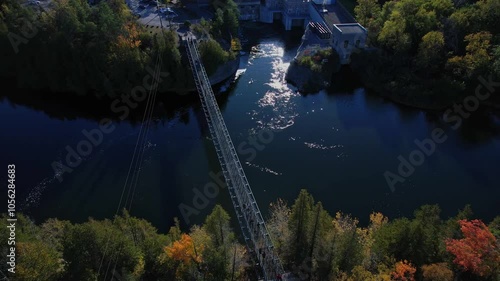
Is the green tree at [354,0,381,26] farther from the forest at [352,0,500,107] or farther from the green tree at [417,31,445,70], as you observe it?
the green tree at [417,31,445,70]

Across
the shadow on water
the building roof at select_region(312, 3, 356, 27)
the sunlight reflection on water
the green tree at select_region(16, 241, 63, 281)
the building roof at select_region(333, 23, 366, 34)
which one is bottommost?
the shadow on water

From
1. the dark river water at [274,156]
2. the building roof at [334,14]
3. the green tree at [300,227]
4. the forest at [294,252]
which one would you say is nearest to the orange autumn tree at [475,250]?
the forest at [294,252]

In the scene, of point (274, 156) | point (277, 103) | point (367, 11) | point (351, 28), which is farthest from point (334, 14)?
point (274, 156)

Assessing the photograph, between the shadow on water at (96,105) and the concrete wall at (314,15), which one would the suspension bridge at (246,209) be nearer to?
the shadow on water at (96,105)

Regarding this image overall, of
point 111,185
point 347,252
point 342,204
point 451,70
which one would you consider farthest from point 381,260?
point 451,70

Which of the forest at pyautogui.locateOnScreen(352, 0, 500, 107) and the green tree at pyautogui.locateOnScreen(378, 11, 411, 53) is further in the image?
the green tree at pyautogui.locateOnScreen(378, 11, 411, 53)

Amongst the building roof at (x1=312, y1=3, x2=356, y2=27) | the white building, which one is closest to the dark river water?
the white building
